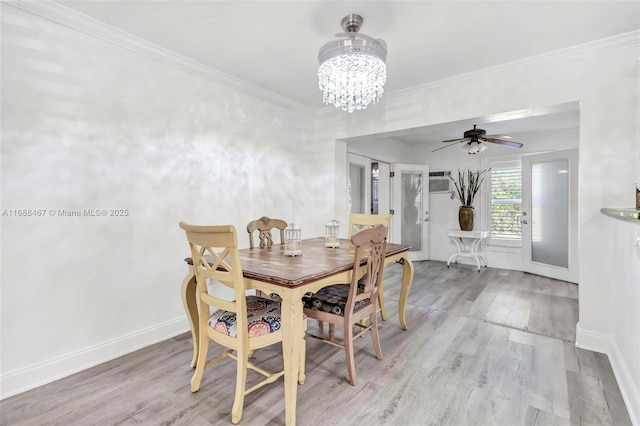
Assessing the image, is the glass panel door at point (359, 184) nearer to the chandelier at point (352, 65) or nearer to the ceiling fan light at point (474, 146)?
the ceiling fan light at point (474, 146)

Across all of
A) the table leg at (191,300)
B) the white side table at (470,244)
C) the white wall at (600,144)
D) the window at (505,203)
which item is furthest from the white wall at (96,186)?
the window at (505,203)

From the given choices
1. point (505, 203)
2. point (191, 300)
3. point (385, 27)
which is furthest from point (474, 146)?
point (191, 300)

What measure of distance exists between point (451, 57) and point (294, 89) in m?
1.63

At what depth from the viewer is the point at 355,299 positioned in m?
Answer: 2.04

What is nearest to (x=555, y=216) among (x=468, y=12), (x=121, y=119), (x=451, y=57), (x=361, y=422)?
(x=451, y=57)

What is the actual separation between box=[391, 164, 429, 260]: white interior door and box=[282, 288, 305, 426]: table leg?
15.3 feet

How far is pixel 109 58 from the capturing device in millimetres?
2332

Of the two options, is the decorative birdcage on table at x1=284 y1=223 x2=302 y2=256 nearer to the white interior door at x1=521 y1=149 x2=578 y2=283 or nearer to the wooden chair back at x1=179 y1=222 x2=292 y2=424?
the wooden chair back at x1=179 y1=222 x2=292 y2=424

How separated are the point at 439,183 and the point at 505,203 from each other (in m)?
1.22

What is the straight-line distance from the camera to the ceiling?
2008 millimetres

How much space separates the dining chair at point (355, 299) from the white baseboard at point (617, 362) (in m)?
1.39

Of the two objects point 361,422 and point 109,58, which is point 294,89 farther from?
point 361,422

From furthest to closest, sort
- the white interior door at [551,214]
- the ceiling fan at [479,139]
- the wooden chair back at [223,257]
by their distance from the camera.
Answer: the white interior door at [551,214]
the ceiling fan at [479,139]
the wooden chair back at [223,257]

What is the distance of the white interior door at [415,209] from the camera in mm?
6098
